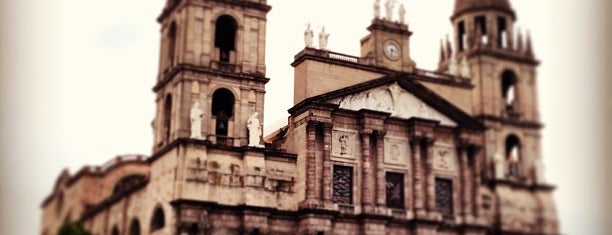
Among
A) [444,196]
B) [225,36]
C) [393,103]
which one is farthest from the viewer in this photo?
[444,196]

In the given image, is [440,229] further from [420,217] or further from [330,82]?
[330,82]

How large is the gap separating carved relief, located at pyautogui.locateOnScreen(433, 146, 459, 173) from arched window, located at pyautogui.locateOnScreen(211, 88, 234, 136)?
23.3ft

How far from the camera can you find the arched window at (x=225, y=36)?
27.6m

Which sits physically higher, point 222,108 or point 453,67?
point 453,67

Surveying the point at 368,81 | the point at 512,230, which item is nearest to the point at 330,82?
the point at 368,81

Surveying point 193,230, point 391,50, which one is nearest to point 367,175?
point 391,50

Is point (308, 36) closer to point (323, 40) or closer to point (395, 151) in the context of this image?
point (323, 40)

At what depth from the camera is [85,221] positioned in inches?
1240

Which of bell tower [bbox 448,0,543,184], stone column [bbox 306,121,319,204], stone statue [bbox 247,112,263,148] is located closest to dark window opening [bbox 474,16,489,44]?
bell tower [bbox 448,0,543,184]

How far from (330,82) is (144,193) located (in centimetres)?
664

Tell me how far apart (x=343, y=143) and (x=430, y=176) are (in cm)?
314

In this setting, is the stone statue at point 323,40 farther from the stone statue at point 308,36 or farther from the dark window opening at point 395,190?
the dark window opening at point 395,190

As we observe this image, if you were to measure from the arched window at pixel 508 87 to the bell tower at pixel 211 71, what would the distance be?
31.2 feet

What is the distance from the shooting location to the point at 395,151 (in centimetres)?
2902
